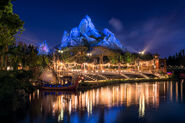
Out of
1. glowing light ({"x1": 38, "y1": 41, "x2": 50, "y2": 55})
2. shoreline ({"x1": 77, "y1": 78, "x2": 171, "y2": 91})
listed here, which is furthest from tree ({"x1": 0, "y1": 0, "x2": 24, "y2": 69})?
glowing light ({"x1": 38, "y1": 41, "x2": 50, "y2": 55})

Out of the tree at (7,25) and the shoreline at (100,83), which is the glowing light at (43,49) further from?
the tree at (7,25)

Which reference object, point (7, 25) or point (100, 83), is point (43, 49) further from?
point (7, 25)

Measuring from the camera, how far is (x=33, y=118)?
72.2 ft

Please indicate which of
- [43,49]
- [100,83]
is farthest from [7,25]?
[43,49]

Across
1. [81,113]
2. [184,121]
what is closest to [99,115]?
[81,113]

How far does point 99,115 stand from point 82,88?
24.3m

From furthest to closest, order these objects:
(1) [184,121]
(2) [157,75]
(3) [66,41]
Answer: (3) [66,41], (2) [157,75], (1) [184,121]

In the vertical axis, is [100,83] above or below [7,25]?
below

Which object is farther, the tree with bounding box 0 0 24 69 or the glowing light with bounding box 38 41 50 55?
the glowing light with bounding box 38 41 50 55

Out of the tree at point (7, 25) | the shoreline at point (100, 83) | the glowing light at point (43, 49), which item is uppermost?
the glowing light at point (43, 49)

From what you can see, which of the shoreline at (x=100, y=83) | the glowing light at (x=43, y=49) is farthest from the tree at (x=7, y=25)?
the glowing light at (x=43, y=49)

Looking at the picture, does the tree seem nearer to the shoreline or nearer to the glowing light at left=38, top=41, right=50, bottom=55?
the shoreline

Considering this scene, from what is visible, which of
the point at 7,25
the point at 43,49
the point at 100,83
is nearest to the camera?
the point at 7,25

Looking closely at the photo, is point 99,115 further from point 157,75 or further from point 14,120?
point 157,75
